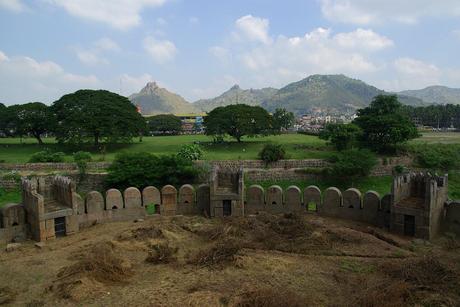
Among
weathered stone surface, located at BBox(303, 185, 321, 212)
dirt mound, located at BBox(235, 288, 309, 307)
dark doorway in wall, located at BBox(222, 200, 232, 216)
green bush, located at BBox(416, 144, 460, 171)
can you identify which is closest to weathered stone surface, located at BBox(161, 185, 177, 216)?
dark doorway in wall, located at BBox(222, 200, 232, 216)

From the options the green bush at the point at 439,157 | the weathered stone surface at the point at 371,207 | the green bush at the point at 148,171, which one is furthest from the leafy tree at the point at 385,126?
the weathered stone surface at the point at 371,207

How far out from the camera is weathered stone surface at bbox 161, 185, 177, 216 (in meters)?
20.4

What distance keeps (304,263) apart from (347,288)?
1.98 metres

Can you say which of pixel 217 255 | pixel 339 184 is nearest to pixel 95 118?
pixel 339 184

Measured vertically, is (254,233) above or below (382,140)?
below

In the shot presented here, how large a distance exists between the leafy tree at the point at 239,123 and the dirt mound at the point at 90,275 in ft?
121

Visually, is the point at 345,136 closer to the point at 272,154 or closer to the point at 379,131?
the point at 379,131

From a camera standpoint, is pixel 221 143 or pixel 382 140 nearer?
pixel 382 140

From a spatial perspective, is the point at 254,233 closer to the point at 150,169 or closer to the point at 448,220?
the point at 448,220

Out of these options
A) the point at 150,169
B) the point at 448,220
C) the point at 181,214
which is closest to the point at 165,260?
the point at 181,214

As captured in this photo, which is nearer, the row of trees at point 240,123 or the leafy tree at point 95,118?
the leafy tree at point 95,118

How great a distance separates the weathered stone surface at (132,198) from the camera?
19.8m

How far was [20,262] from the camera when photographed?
1409 cm

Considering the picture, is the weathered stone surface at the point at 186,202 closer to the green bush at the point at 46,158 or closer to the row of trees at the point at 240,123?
the green bush at the point at 46,158
